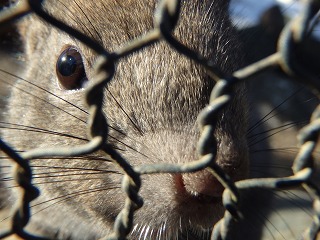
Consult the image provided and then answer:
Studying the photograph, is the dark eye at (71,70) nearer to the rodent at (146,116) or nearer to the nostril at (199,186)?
the rodent at (146,116)

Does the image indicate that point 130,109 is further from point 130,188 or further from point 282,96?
point 282,96

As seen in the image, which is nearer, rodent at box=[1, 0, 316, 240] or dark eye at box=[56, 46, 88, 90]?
rodent at box=[1, 0, 316, 240]

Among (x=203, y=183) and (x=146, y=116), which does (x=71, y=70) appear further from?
(x=203, y=183)

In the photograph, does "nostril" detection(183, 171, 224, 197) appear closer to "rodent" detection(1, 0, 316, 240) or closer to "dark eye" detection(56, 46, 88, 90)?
"rodent" detection(1, 0, 316, 240)

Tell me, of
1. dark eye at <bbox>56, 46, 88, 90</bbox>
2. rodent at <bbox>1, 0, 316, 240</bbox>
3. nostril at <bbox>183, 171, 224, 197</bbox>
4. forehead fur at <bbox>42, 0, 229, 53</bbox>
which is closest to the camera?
nostril at <bbox>183, 171, 224, 197</bbox>

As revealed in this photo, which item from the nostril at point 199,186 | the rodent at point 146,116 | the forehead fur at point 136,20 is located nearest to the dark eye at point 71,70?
the rodent at point 146,116

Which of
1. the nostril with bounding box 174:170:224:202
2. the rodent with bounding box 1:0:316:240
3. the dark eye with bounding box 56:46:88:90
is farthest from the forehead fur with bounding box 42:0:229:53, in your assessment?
the nostril with bounding box 174:170:224:202

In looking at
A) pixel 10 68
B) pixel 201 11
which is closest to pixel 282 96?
pixel 10 68

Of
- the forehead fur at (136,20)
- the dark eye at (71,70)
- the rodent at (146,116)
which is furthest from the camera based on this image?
the dark eye at (71,70)
